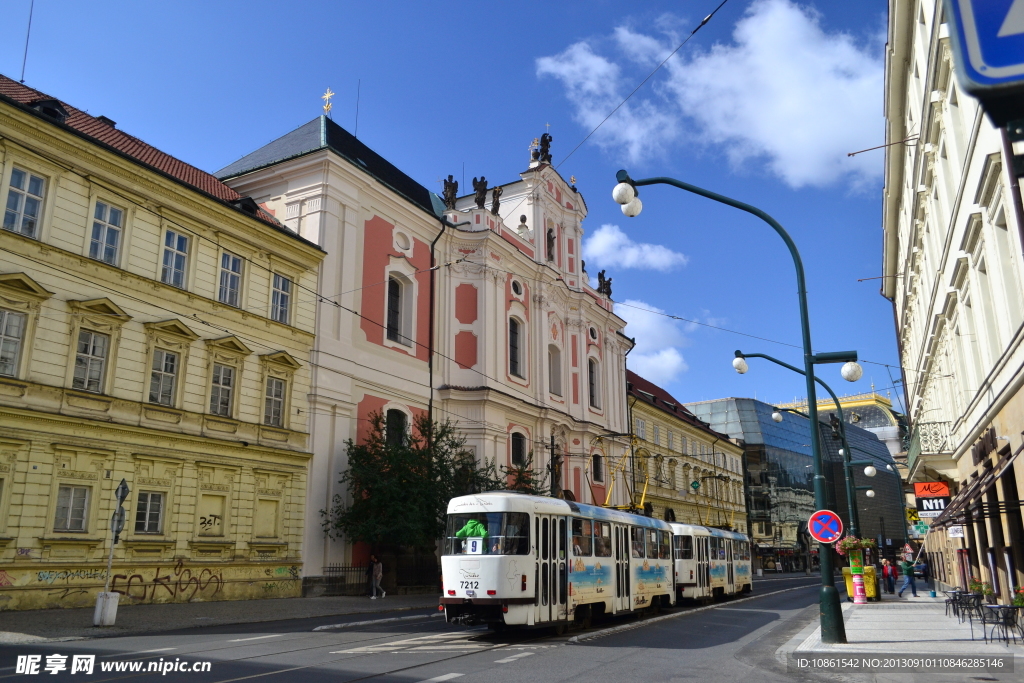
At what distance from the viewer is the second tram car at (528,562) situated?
14727 millimetres

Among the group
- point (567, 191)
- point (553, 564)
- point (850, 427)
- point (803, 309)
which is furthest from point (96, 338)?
point (850, 427)

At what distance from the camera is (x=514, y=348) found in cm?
3956

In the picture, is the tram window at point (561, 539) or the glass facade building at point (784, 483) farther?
the glass facade building at point (784, 483)

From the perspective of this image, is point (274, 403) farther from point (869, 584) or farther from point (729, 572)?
point (869, 584)

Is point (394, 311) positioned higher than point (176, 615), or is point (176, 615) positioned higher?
point (394, 311)

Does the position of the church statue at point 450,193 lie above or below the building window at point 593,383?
above

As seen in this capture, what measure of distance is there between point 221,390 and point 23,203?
7.09 m

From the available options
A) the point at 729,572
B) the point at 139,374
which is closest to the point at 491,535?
the point at 139,374

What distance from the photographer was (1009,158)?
2777mm

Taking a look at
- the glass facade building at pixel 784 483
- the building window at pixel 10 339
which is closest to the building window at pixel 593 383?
the building window at pixel 10 339

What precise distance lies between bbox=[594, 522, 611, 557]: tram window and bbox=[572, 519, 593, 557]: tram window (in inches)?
14.4

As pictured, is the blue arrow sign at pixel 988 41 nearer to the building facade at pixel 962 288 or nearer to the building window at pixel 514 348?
the building facade at pixel 962 288

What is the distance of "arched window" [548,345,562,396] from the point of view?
43.4 m

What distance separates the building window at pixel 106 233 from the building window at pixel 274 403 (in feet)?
19.8
